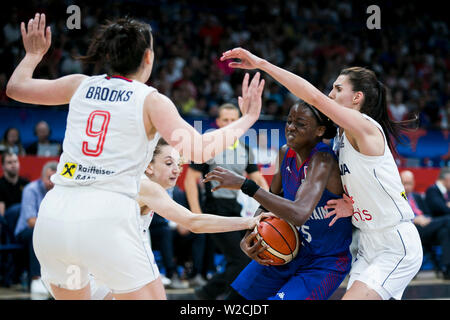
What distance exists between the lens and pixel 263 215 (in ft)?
11.4

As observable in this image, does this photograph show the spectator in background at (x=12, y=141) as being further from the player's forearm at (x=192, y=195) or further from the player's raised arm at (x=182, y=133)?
the player's raised arm at (x=182, y=133)

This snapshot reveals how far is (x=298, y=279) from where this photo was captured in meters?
3.43

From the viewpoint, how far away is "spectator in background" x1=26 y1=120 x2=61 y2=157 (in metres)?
7.37

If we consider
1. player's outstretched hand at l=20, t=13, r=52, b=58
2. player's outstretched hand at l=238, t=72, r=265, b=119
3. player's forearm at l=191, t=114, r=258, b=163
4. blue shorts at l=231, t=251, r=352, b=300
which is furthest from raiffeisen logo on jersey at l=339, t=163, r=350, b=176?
player's outstretched hand at l=20, t=13, r=52, b=58

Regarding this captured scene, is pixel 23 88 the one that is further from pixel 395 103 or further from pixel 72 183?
pixel 395 103

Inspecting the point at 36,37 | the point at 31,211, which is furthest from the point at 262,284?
the point at 31,211

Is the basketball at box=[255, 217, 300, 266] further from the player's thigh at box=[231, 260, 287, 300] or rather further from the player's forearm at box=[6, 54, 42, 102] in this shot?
the player's forearm at box=[6, 54, 42, 102]

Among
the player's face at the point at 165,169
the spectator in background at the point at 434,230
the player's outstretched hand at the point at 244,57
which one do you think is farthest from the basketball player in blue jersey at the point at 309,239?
the spectator in background at the point at 434,230

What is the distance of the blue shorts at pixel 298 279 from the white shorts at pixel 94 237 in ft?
3.55

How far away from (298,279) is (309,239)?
259 millimetres

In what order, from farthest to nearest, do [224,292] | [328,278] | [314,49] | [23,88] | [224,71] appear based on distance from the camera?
1. [314,49]
2. [224,71]
3. [224,292]
4. [328,278]
5. [23,88]

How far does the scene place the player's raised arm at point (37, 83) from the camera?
282 cm

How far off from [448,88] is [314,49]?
361 centimetres
